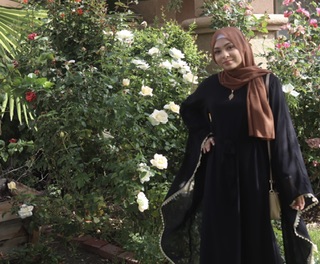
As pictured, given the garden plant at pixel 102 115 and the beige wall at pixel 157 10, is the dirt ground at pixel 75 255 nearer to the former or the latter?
the garden plant at pixel 102 115

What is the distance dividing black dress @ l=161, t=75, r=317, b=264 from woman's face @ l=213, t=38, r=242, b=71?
0.44 feet

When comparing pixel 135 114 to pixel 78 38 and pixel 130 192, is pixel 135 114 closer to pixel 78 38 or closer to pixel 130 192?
pixel 130 192

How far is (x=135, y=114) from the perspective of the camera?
11.4 ft

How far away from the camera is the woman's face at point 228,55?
268 centimetres

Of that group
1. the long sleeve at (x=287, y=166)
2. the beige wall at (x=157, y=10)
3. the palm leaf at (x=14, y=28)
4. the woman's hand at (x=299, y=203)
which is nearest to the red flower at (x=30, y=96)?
the palm leaf at (x=14, y=28)

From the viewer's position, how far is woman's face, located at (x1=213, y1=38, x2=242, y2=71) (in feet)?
8.79

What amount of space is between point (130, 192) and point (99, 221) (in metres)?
0.52

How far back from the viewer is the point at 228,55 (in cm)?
268

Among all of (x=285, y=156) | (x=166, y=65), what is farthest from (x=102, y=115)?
(x=285, y=156)

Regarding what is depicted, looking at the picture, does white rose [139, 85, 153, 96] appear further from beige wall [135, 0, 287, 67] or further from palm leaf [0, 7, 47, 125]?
beige wall [135, 0, 287, 67]

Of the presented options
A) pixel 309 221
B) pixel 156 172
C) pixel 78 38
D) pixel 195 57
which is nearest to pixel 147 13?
pixel 195 57

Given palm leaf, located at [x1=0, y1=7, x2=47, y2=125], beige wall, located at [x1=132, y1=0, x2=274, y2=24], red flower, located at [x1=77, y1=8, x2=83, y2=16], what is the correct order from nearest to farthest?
red flower, located at [x1=77, y1=8, x2=83, y2=16] → palm leaf, located at [x1=0, y1=7, x2=47, y2=125] → beige wall, located at [x1=132, y1=0, x2=274, y2=24]

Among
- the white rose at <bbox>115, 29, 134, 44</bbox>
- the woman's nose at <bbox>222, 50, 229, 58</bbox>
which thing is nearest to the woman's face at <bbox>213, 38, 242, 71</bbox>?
the woman's nose at <bbox>222, 50, 229, 58</bbox>

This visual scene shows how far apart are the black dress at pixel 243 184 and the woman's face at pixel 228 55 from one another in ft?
0.44
